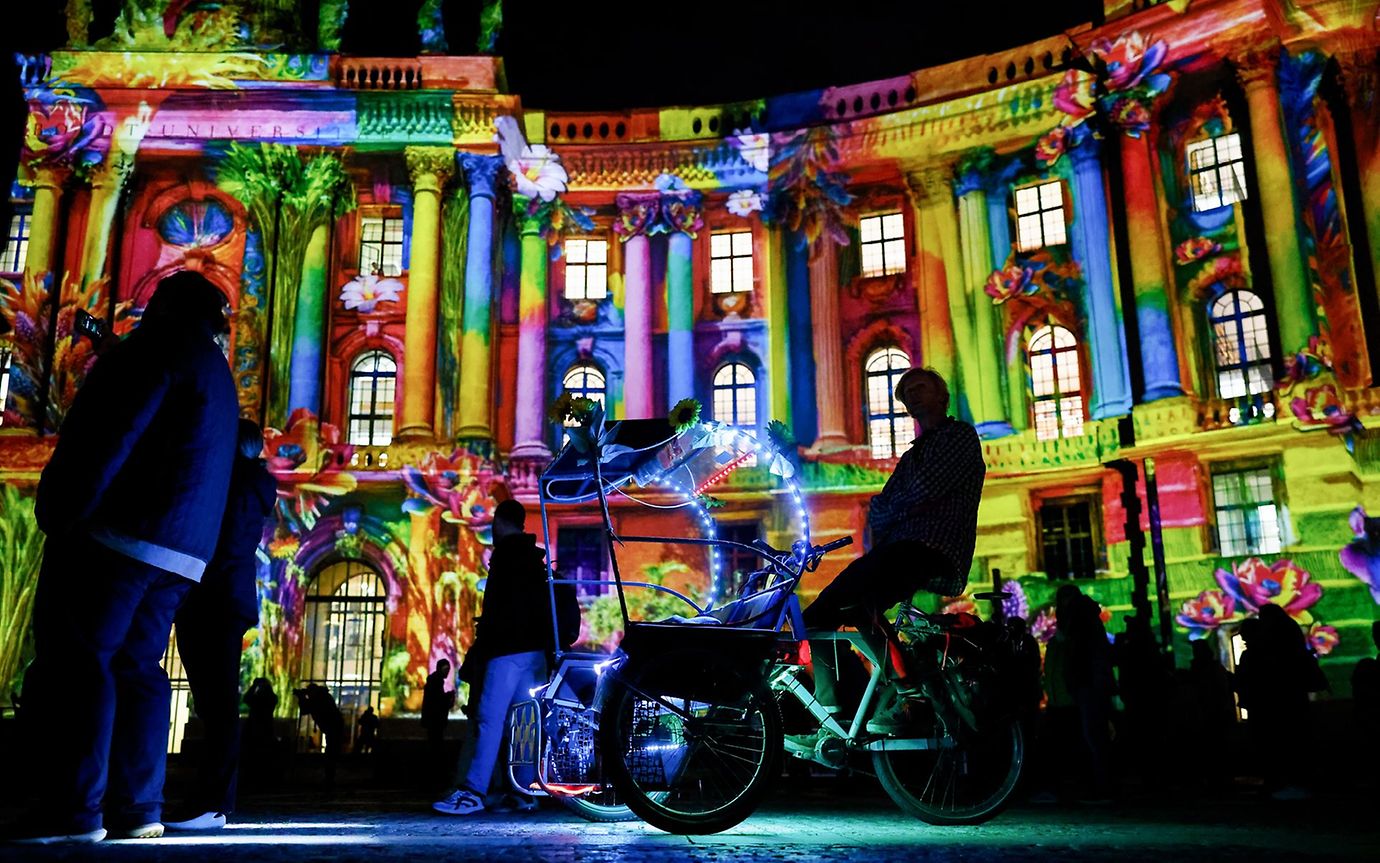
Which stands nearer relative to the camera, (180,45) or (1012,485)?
(1012,485)

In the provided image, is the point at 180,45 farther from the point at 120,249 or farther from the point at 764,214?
the point at 764,214

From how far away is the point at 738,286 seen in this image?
84.4 feet

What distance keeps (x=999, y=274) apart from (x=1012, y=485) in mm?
4483

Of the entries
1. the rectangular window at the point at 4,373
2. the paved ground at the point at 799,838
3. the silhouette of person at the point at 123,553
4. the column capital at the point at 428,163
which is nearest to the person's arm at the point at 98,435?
the silhouette of person at the point at 123,553

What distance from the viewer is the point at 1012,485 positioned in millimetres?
22531

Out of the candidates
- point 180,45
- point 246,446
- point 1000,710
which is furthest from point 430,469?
point 1000,710

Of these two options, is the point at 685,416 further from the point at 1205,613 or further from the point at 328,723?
the point at 1205,613

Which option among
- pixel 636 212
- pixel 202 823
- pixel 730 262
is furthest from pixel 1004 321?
pixel 202 823

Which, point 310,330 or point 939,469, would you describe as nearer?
point 939,469

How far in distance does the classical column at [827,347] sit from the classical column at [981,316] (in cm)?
260

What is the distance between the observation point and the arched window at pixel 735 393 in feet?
82.0

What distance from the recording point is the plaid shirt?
525 cm

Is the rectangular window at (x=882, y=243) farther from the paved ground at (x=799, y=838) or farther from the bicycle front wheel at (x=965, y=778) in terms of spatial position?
the bicycle front wheel at (x=965, y=778)

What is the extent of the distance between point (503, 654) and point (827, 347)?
60.3 feet
